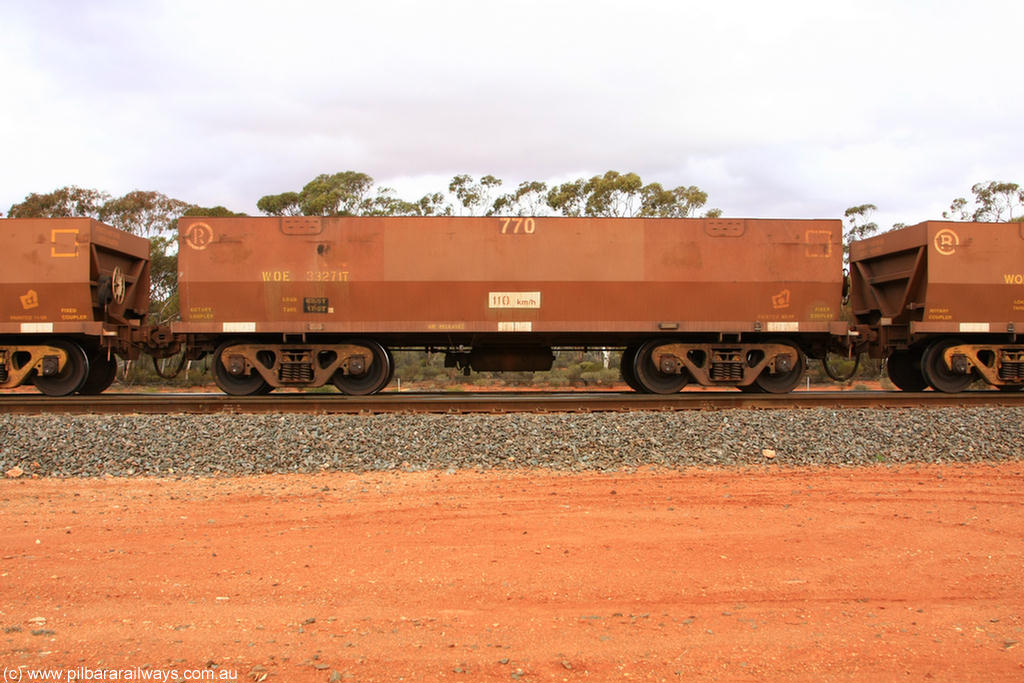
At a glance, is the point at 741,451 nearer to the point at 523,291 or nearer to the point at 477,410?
the point at 477,410

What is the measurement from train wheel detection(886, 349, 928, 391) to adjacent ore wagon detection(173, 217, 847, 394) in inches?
100

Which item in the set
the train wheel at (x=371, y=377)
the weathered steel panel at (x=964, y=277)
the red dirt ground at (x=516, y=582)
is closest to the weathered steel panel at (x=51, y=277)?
the train wheel at (x=371, y=377)

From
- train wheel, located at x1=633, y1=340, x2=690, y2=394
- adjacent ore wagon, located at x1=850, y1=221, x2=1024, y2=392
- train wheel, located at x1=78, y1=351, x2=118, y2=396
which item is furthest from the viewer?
train wheel, located at x1=78, y1=351, x2=118, y2=396

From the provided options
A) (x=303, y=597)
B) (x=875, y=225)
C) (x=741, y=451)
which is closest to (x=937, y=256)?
(x=741, y=451)

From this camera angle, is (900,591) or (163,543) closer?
(900,591)

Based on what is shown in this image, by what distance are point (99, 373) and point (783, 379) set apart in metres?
12.3

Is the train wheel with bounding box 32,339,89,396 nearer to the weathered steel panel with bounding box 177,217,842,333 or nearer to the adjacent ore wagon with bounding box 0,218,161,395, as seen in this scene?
the adjacent ore wagon with bounding box 0,218,161,395

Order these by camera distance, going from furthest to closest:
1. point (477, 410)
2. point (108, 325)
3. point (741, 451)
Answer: point (108, 325), point (477, 410), point (741, 451)

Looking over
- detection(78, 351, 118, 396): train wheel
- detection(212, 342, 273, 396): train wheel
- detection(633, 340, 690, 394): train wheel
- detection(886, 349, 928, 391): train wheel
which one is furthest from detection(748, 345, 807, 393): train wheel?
detection(78, 351, 118, 396): train wheel

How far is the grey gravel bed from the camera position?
6621 mm

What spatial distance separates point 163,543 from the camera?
437 cm

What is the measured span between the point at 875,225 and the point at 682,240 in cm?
2600

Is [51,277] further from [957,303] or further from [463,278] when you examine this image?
[957,303]

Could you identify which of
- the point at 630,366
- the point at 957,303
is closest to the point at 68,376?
the point at 630,366
